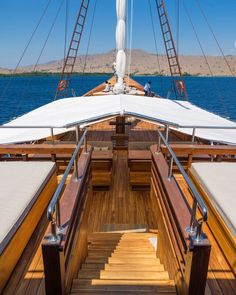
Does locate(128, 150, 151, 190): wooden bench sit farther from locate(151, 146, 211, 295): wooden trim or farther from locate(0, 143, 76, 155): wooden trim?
locate(151, 146, 211, 295): wooden trim

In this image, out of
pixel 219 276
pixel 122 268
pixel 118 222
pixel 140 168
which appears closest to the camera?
pixel 219 276

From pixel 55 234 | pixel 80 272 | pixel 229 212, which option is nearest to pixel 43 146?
pixel 80 272

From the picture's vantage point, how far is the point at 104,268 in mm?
3453

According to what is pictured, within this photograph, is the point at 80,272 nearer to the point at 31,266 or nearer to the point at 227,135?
the point at 31,266

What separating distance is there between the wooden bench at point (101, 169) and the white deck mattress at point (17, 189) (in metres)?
1.89

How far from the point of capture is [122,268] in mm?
3490

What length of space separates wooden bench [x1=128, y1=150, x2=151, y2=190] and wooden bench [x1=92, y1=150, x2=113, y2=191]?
46 cm

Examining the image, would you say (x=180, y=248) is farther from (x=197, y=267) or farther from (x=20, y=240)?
(x=20, y=240)

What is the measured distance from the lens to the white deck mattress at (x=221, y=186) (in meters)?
2.73

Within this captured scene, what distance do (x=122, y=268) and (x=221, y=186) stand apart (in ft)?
A: 5.36

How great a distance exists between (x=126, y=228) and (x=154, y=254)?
0.92 metres

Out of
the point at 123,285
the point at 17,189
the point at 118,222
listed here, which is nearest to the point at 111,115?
the point at 118,222

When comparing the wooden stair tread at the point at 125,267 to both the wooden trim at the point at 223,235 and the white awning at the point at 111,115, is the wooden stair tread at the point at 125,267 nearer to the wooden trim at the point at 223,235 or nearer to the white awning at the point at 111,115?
the wooden trim at the point at 223,235

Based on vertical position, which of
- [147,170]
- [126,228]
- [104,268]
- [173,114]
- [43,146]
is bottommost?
[126,228]
